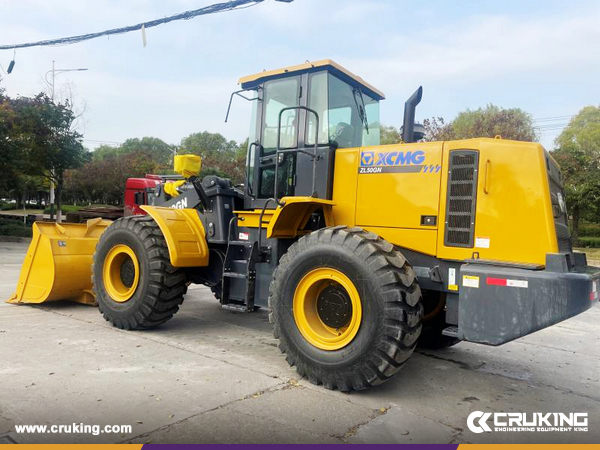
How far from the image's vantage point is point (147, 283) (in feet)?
18.2

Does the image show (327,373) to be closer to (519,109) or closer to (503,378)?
(503,378)

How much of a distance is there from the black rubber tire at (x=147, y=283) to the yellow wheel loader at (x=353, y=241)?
2 centimetres

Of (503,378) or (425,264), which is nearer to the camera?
(425,264)

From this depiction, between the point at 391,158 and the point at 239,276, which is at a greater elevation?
the point at 391,158

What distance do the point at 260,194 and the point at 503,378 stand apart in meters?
3.25

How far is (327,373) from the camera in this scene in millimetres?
4035

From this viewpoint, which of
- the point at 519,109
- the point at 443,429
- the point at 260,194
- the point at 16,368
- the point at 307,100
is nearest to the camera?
the point at 443,429

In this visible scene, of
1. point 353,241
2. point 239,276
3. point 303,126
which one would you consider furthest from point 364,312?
point 303,126

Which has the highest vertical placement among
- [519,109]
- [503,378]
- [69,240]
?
[519,109]

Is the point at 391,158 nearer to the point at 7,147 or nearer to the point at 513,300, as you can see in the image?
the point at 513,300

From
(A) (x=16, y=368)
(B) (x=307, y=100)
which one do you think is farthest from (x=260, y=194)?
(A) (x=16, y=368)

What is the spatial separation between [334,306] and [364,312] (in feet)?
1.45

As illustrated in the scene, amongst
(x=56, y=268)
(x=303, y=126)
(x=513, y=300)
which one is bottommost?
(x=56, y=268)

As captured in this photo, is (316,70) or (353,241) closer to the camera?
(353,241)
